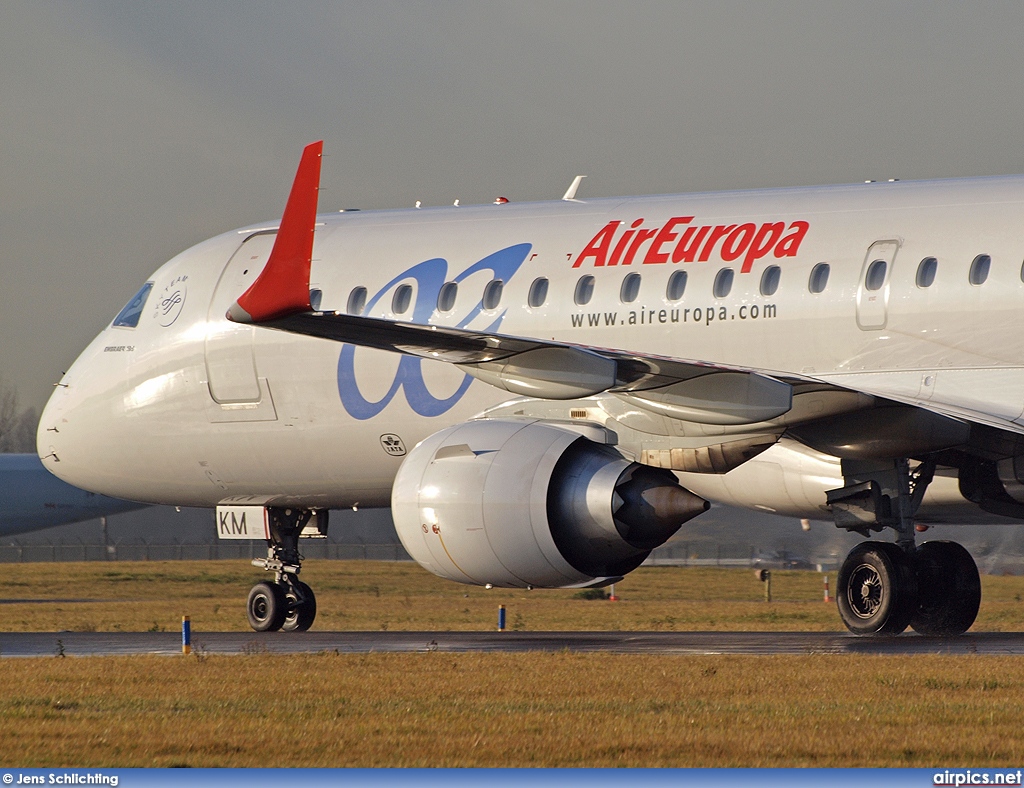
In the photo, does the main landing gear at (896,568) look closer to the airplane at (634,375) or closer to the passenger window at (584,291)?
the airplane at (634,375)

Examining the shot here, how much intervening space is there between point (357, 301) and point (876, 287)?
6.45 metres

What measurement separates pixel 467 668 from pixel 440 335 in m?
2.89

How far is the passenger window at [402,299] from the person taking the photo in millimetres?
19250

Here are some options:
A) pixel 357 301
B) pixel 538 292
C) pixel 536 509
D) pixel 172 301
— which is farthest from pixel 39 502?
pixel 536 509

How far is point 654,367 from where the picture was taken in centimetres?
1412

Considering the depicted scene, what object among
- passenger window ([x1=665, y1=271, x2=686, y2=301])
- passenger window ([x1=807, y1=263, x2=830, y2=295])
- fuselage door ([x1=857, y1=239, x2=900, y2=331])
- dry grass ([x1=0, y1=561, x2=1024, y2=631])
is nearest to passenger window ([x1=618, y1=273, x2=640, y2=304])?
passenger window ([x1=665, y1=271, x2=686, y2=301])

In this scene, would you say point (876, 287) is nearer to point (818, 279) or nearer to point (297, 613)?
point (818, 279)

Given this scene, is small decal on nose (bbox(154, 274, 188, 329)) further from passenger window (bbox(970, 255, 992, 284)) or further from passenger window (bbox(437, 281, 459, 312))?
passenger window (bbox(970, 255, 992, 284))

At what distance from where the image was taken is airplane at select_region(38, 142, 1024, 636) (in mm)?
14594

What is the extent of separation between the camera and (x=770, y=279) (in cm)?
1669

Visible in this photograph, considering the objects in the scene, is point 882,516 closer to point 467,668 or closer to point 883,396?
point 883,396

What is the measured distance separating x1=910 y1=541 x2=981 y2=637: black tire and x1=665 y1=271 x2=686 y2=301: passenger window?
372 cm

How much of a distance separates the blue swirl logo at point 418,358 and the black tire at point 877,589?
471 centimetres

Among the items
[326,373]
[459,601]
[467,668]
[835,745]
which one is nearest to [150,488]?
[326,373]
